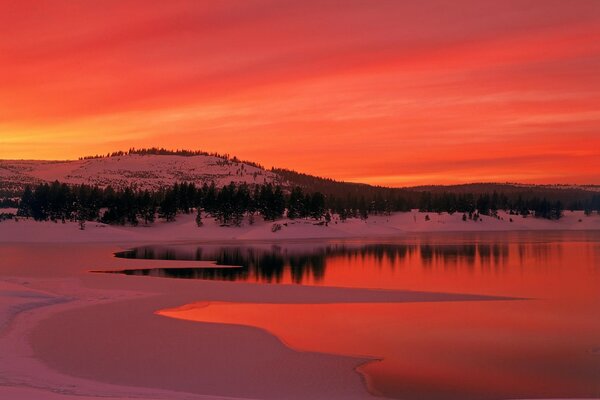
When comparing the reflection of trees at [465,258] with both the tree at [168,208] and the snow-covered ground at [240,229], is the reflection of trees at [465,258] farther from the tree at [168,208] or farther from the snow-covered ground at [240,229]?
the tree at [168,208]

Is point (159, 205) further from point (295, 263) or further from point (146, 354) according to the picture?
point (146, 354)

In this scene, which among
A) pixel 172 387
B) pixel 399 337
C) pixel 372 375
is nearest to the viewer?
pixel 172 387

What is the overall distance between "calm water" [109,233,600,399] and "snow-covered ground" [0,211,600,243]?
66355 mm

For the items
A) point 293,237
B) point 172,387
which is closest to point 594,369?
point 172,387

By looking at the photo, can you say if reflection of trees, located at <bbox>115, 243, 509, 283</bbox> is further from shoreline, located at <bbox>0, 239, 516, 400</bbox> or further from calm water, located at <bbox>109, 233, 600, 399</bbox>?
shoreline, located at <bbox>0, 239, 516, 400</bbox>

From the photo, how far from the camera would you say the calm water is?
1705 centimetres

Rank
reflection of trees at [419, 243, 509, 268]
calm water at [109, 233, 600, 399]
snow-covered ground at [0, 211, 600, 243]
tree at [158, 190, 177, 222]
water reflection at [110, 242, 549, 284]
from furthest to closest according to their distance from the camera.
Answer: tree at [158, 190, 177, 222]
snow-covered ground at [0, 211, 600, 243]
reflection of trees at [419, 243, 509, 268]
water reflection at [110, 242, 549, 284]
calm water at [109, 233, 600, 399]

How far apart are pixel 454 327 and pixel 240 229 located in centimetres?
10698

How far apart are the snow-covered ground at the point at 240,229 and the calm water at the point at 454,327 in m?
66.4

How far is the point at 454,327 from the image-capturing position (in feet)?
80.7

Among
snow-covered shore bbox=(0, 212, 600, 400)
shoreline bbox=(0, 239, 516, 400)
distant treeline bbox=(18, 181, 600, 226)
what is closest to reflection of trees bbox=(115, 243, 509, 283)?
snow-covered shore bbox=(0, 212, 600, 400)

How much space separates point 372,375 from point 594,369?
20.2 ft

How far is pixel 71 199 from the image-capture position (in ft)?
454

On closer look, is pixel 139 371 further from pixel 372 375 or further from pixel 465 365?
pixel 465 365
